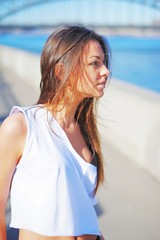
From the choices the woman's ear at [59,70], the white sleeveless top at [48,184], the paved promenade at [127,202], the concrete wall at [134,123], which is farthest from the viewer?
the concrete wall at [134,123]

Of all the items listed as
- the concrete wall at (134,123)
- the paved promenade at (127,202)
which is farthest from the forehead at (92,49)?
the concrete wall at (134,123)

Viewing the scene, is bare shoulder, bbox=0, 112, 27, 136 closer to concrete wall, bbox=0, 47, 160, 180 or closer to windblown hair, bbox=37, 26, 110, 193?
windblown hair, bbox=37, 26, 110, 193

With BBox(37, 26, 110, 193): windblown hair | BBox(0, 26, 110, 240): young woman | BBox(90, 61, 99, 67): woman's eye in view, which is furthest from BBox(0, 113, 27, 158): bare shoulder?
BBox(90, 61, 99, 67): woman's eye

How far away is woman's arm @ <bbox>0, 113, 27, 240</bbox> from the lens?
1242 mm

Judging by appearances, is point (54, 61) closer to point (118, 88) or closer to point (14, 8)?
point (118, 88)

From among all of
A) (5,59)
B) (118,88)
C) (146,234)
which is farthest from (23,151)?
(5,59)

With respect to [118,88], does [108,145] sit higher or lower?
lower

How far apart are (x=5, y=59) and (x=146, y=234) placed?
16.0 m

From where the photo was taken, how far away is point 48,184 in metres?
1.23

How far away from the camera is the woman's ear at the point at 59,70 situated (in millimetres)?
1332

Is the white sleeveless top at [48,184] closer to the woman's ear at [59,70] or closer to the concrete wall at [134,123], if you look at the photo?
the woman's ear at [59,70]

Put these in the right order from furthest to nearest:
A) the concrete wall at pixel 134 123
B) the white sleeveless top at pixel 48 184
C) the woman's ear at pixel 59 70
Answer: the concrete wall at pixel 134 123, the woman's ear at pixel 59 70, the white sleeveless top at pixel 48 184

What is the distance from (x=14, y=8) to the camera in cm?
5775

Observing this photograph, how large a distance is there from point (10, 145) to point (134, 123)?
3673 millimetres
